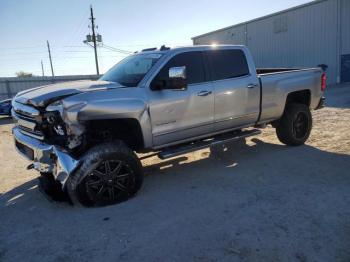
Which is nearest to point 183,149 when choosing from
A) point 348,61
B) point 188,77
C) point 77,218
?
point 188,77

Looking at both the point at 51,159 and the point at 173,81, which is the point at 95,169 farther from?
the point at 173,81

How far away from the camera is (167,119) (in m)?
4.98

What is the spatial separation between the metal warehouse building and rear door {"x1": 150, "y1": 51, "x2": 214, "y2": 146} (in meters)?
19.1

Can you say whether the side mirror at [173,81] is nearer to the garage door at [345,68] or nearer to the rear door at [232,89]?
the rear door at [232,89]

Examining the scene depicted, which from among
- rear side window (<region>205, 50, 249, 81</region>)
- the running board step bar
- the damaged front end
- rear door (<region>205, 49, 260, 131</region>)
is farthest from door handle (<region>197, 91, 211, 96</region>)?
the damaged front end

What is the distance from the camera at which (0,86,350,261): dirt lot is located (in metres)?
3.22

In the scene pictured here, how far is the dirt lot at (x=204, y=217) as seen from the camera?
3.22 metres

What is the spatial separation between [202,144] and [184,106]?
0.74 m

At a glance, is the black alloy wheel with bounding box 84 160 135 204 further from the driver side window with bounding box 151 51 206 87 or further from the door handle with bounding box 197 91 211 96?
the door handle with bounding box 197 91 211 96

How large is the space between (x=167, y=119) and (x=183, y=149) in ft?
1.80

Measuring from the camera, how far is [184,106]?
202 inches

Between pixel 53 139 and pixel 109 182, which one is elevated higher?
pixel 53 139

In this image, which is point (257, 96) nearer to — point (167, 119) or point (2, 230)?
point (167, 119)

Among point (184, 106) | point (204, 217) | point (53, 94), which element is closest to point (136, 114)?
point (184, 106)
